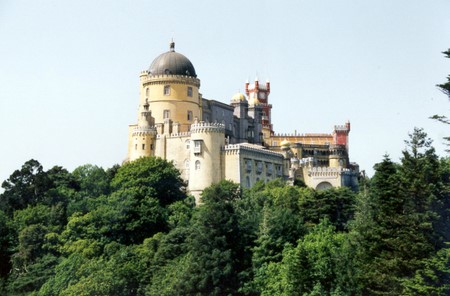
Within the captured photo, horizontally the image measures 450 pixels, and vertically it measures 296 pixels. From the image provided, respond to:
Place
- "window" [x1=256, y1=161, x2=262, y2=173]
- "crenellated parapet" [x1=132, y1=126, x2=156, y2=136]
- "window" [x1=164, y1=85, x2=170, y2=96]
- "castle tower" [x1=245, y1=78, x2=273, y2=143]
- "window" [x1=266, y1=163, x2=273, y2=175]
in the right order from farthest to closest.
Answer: "castle tower" [x1=245, y1=78, x2=273, y2=143] < "window" [x1=164, y1=85, x2=170, y2=96] < "window" [x1=266, y1=163, x2=273, y2=175] < "crenellated parapet" [x1=132, y1=126, x2=156, y2=136] < "window" [x1=256, y1=161, x2=262, y2=173]

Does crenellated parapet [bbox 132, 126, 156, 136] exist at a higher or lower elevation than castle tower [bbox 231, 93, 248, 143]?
lower

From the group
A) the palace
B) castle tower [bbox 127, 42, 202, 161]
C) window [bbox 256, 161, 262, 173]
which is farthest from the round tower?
window [bbox 256, 161, 262, 173]

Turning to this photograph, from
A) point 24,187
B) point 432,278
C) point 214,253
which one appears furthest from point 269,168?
point 432,278

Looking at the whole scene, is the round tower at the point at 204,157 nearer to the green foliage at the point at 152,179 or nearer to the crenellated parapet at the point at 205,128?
the crenellated parapet at the point at 205,128

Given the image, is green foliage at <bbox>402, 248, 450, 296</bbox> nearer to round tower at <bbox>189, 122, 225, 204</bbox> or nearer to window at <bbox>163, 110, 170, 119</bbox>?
round tower at <bbox>189, 122, 225, 204</bbox>

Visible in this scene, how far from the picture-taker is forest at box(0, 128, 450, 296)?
157 ft

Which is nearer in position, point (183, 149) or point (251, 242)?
point (251, 242)

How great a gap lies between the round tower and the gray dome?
903 cm

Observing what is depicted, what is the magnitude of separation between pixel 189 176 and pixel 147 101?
10.8 metres

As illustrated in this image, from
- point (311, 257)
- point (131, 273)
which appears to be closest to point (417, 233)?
point (311, 257)

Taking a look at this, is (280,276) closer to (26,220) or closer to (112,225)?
(112,225)

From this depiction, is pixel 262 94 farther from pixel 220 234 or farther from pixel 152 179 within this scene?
pixel 220 234

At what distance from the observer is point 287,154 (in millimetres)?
91312

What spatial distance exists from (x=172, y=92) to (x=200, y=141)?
8.77 metres
